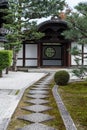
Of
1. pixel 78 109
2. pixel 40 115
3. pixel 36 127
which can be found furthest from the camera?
pixel 78 109

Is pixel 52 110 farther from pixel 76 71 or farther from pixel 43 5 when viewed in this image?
pixel 43 5

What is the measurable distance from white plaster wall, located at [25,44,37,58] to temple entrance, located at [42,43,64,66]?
1.46 meters

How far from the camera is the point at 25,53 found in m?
34.8

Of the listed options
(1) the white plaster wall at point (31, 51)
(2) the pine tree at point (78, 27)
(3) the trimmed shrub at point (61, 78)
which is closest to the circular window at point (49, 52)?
(1) the white plaster wall at point (31, 51)

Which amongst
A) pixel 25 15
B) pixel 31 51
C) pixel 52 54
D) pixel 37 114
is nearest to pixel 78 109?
pixel 37 114

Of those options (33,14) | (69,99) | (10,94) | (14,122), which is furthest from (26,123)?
(33,14)

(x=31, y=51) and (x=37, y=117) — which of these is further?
(x=31, y=51)

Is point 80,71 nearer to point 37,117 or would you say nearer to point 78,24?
point 78,24

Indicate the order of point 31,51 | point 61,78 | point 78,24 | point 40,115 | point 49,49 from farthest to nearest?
point 49,49 < point 31,51 < point 61,78 < point 78,24 < point 40,115

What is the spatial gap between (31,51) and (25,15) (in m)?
5.42

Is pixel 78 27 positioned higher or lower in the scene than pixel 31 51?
higher

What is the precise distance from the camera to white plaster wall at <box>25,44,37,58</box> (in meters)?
34.9

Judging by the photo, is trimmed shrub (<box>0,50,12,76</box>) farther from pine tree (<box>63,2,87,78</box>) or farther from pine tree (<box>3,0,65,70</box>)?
pine tree (<box>63,2,87,78</box>)

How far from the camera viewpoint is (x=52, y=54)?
1430 inches
